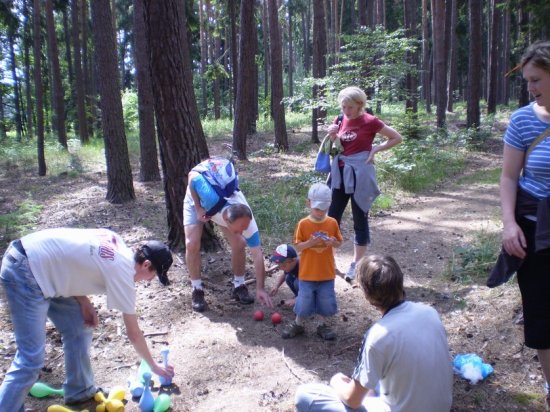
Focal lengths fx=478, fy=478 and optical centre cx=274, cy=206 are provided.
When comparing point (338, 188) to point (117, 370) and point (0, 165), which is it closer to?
point (117, 370)

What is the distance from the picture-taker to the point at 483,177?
441 inches

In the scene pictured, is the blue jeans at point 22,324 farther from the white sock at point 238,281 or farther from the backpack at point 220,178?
the white sock at point 238,281

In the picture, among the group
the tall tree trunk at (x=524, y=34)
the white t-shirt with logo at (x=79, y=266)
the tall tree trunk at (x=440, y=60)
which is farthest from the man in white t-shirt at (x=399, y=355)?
the tall tree trunk at (x=440, y=60)

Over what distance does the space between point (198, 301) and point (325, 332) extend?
1.42 metres

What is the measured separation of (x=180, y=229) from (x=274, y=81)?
10701mm

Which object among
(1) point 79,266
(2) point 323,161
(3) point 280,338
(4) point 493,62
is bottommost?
(3) point 280,338

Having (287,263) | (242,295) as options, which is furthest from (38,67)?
(287,263)

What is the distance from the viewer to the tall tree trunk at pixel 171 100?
5.66m

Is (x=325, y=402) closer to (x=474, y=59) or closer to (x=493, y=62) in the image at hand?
(x=474, y=59)

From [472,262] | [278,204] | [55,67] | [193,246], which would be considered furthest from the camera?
[55,67]

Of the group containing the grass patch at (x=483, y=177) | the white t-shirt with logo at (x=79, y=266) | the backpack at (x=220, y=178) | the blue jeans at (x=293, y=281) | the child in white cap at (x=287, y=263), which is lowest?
the blue jeans at (x=293, y=281)

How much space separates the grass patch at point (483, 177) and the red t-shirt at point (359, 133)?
6.66m

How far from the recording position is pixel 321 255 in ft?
13.4

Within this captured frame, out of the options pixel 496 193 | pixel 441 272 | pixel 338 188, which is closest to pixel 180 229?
pixel 338 188
